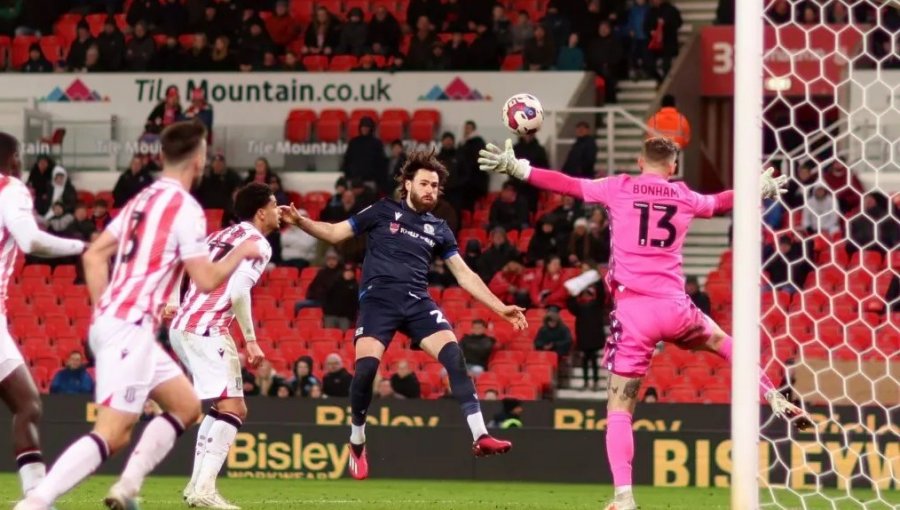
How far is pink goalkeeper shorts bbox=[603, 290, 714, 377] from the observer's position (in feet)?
27.7

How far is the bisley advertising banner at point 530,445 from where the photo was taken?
544 inches

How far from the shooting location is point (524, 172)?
8.45 meters

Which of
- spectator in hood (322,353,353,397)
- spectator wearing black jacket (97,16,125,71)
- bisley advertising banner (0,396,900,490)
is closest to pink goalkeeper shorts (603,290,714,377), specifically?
bisley advertising banner (0,396,900,490)

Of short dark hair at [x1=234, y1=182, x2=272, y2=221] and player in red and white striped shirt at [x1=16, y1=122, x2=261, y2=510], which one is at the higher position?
short dark hair at [x1=234, y1=182, x2=272, y2=221]

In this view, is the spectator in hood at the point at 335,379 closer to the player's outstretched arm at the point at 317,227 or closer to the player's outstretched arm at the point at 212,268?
the player's outstretched arm at the point at 317,227

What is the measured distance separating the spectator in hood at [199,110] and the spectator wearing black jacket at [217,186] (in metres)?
0.59

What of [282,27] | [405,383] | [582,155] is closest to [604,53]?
[582,155]

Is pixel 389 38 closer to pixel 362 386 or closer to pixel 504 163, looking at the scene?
pixel 362 386

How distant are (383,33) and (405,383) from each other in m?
7.35

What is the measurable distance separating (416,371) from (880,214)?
5440 millimetres

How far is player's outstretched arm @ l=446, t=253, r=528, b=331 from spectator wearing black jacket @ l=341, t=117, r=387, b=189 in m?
10.1

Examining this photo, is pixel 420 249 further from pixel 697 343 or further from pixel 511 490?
pixel 511 490

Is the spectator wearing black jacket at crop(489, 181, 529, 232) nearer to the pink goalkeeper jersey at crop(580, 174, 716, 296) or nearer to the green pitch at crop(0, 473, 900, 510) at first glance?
the green pitch at crop(0, 473, 900, 510)

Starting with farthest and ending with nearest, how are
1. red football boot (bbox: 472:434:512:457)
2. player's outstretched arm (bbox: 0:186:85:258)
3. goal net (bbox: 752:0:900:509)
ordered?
goal net (bbox: 752:0:900:509) < red football boot (bbox: 472:434:512:457) < player's outstretched arm (bbox: 0:186:85:258)
